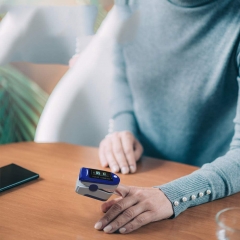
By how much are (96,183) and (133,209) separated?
0.10m

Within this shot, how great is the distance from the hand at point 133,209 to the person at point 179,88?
171 millimetres

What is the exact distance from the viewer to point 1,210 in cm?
78

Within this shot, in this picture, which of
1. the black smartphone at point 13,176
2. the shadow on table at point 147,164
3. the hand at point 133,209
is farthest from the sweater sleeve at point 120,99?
the hand at point 133,209

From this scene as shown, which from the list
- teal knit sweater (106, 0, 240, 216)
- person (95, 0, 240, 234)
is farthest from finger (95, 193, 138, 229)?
teal knit sweater (106, 0, 240, 216)

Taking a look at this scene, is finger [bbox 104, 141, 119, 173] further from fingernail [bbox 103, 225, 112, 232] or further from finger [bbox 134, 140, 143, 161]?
fingernail [bbox 103, 225, 112, 232]

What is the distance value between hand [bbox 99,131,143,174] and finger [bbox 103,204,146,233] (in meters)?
0.25

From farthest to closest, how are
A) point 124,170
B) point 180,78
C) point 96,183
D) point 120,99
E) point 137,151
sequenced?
point 120,99, point 180,78, point 137,151, point 124,170, point 96,183

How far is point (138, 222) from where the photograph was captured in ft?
2.44

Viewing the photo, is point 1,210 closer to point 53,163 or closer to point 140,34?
point 53,163

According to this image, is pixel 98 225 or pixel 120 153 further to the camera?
pixel 120 153

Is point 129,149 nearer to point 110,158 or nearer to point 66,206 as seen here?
point 110,158

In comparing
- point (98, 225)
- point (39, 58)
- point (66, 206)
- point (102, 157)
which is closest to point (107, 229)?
point (98, 225)

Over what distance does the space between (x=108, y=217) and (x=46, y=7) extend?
0.59 metres

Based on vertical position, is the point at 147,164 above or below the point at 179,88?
below
